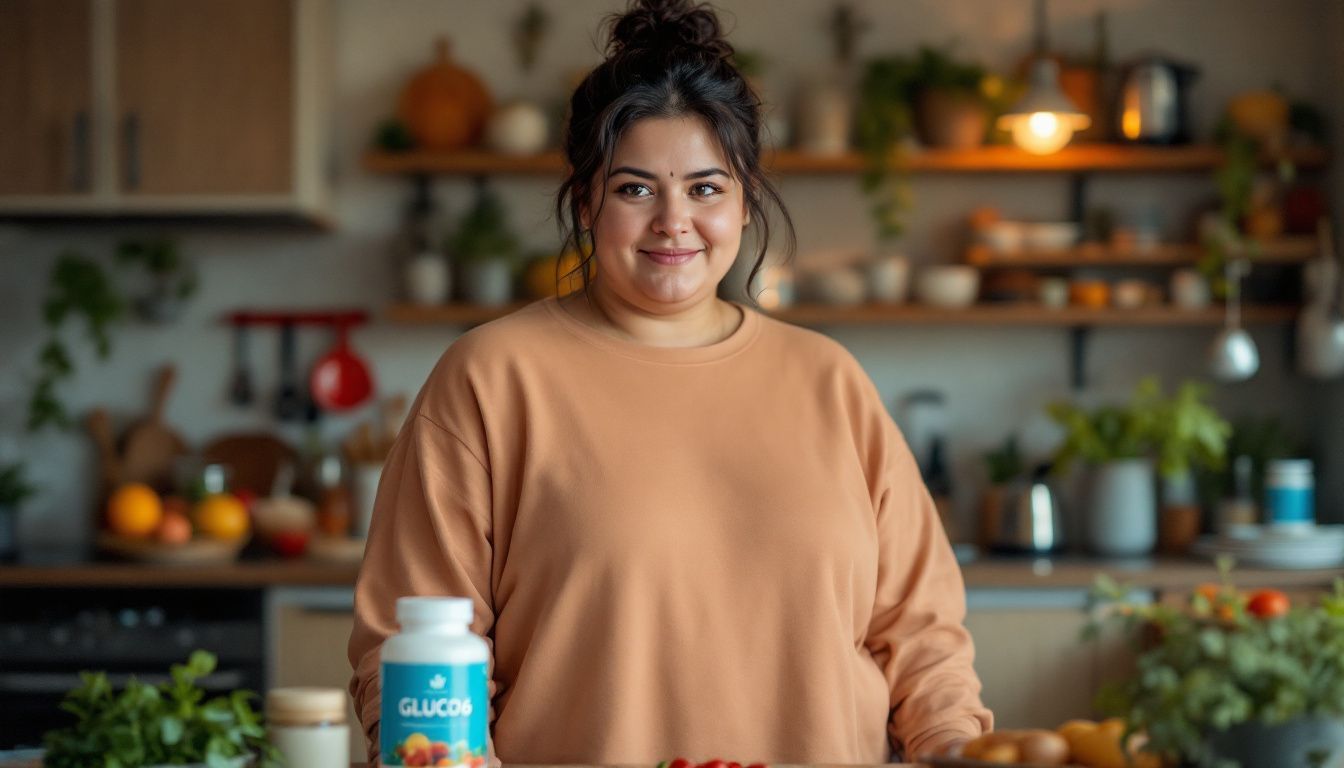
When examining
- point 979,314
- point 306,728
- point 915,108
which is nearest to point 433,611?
point 306,728

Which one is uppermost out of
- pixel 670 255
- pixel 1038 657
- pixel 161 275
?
pixel 161 275

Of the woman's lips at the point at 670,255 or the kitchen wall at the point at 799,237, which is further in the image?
the kitchen wall at the point at 799,237

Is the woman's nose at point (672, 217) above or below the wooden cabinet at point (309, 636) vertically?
above

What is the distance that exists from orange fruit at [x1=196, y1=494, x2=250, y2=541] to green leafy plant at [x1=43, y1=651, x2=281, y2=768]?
2.46 m

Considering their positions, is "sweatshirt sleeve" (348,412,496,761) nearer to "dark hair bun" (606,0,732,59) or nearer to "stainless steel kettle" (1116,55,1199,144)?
"dark hair bun" (606,0,732,59)

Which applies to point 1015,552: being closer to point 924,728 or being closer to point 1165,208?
point 1165,208

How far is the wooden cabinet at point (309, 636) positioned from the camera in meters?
3.43

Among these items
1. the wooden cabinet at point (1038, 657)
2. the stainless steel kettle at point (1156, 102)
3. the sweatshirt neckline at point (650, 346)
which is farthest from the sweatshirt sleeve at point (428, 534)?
the stainless steel kettle at point (1156, 102)

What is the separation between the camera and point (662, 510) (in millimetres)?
1660

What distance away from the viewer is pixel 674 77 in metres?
1.70

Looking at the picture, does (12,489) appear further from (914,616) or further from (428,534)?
(914,616)

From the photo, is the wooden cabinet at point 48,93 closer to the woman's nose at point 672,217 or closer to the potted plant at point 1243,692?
the woman's nose at point 672,217

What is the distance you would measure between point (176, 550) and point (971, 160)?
7.33 ft

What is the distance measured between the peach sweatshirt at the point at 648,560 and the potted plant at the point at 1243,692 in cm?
48
